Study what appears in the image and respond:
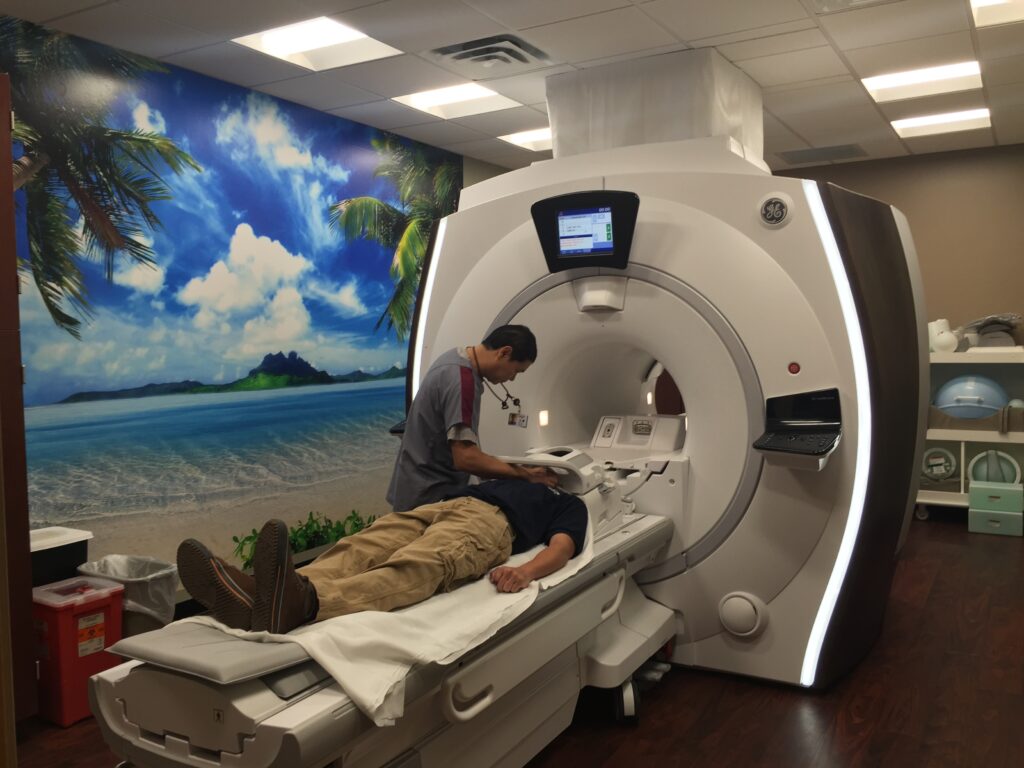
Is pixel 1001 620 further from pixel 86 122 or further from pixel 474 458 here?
pixel 86 122

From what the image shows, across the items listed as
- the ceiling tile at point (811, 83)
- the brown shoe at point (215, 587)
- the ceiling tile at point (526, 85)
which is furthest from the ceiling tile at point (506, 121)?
the brown shoe at point (215, 587)

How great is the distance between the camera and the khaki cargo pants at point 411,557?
1.78 m

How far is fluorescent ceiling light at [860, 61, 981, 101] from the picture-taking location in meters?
3.96

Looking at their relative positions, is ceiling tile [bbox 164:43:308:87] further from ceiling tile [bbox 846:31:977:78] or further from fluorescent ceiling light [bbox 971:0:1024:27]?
fluorescent ceiling light [bbox 971:0:1024:27]

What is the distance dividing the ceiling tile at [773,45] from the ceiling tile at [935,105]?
1178 mm

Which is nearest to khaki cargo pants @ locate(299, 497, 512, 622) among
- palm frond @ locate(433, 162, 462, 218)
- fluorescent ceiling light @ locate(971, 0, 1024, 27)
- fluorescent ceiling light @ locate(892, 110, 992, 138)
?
fluorescent ceiling light @ locate(971, 0, 1024, 27)

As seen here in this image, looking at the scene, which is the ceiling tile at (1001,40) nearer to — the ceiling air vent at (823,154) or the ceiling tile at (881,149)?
the ceiling tile at (881,149)

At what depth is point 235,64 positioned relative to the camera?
3631mm

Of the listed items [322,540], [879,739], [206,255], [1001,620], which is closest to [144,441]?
[206,255]

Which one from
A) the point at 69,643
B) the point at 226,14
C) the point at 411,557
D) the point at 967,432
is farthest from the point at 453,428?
the point at 967,432

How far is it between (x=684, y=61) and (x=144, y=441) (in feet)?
8.51

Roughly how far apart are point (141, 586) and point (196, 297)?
1361 millimetres

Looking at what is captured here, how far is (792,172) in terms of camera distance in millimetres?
6191

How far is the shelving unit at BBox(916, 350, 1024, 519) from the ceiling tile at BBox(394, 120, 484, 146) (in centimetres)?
273
